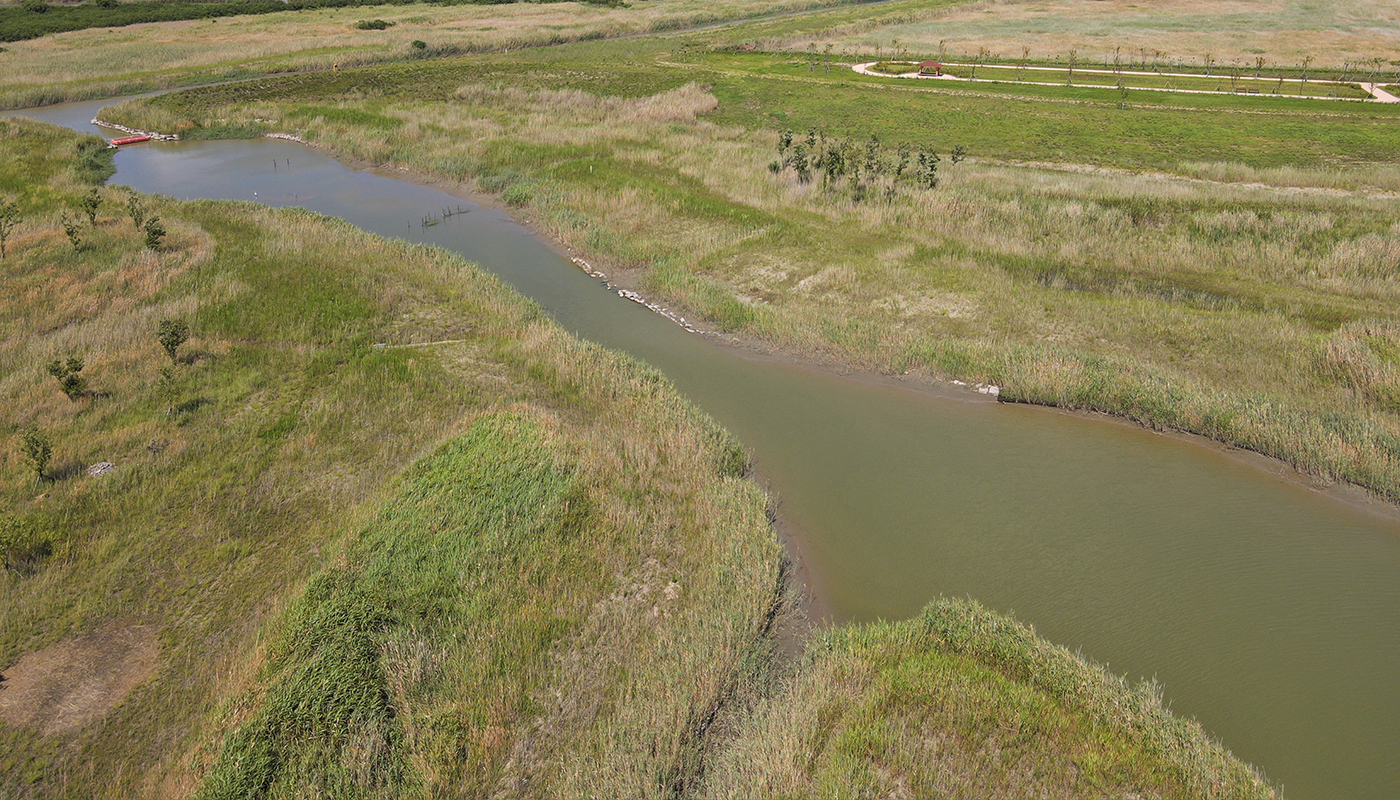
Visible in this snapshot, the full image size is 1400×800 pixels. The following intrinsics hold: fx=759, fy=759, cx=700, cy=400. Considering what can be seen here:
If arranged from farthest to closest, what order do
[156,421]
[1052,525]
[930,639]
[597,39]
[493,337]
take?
[597,39], [493,337], [156,421], [1052,525], [930,639]

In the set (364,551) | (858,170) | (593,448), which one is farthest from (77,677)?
(858,170)

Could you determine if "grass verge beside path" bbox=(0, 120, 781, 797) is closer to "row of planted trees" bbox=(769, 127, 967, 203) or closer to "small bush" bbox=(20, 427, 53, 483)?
"small bush" bbox=(20, 427, 53, 483)

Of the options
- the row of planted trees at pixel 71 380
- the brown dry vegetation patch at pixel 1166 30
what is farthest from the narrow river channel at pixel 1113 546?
the brown dry vegetation patch at pixel 1166 30

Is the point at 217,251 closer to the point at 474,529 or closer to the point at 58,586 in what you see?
the point at 58,586

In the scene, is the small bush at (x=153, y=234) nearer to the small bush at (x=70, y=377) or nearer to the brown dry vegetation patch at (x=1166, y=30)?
the small bush at (x=70, y=377)

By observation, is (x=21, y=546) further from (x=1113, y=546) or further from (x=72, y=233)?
(x=1113, y=546)

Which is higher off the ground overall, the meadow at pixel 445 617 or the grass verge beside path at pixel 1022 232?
the grass verge beside path at pixel 1022 232

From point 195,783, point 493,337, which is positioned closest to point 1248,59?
point 493,337
